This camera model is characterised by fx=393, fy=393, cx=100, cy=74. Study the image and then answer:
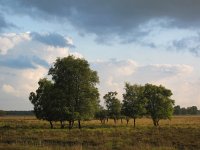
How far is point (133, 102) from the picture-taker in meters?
90.6

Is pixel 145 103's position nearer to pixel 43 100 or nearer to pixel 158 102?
pixel 158 102

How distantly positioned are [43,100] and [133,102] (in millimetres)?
21002

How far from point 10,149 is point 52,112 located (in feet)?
169

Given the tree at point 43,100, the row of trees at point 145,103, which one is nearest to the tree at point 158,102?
the row of trees at point 145,103

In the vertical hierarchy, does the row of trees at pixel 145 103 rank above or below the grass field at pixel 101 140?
above

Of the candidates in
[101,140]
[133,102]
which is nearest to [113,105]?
[133,102]

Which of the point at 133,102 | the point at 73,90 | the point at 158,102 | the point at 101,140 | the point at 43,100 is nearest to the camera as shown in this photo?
the point at 101,140

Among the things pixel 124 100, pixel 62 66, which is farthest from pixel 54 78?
pixel 124 100

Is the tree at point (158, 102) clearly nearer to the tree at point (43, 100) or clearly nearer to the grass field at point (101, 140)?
the tree at point (43, 100)

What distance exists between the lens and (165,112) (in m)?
94.0

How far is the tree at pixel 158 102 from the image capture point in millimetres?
94062

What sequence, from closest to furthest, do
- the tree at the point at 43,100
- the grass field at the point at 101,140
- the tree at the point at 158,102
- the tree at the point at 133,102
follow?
1. the grass field at the point at 101,140
2. the tree at the point at 43,100
3. the tree at the point at 133,102
4. the tree at the point at 158,102

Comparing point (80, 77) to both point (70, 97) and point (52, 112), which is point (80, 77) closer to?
point (70, 97)

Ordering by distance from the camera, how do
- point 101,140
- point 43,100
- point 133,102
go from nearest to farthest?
1. point 101,140
2. point 43,100
3. point 133,102
